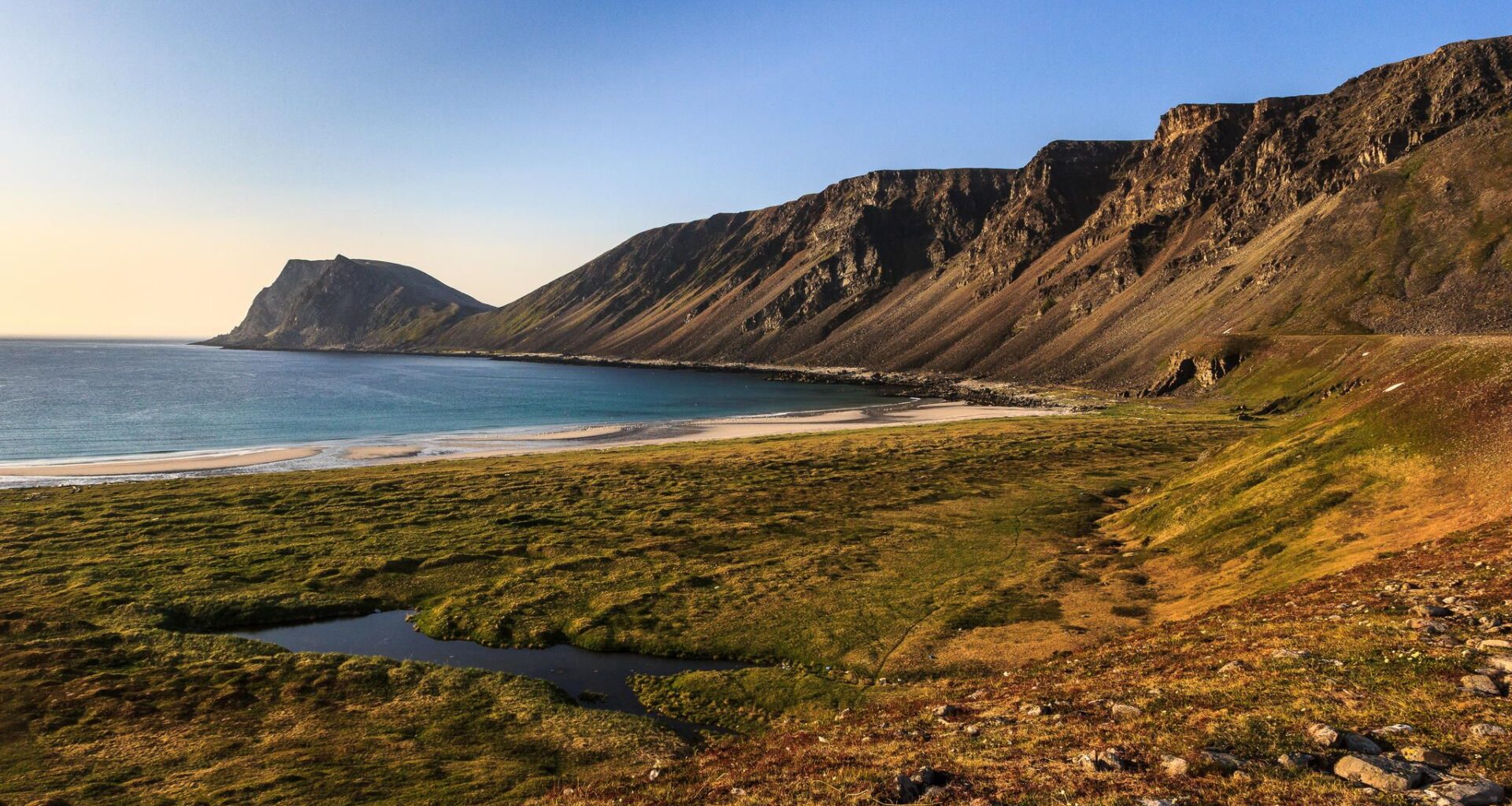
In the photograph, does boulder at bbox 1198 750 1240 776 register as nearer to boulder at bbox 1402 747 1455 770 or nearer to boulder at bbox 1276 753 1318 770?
boulder at bbox 1276 753 1318 770

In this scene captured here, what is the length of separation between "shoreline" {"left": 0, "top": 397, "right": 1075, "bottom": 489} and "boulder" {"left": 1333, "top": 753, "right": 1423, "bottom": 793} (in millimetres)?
89888

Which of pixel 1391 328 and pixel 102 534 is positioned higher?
pixel 1391 328

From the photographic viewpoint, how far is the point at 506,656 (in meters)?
33.0

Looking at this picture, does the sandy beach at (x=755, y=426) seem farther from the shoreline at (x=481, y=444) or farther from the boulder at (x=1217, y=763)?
the boulder at (x=1217, y=763)

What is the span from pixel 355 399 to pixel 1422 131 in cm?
27044

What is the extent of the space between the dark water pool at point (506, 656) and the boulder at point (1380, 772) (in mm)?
20945

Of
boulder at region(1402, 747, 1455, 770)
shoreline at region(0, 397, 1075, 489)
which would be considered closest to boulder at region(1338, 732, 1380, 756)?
boulder at region(1402, 747, 1455, 770)

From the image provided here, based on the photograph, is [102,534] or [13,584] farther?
[102,534]

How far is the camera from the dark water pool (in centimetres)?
3005

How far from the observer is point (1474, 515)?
28.2 meters

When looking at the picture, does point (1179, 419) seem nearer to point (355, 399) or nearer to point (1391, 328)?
point (1391, 328)

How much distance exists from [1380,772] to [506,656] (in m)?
30.5

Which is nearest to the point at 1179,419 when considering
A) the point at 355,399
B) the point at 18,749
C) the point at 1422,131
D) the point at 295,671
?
the point at 295,671

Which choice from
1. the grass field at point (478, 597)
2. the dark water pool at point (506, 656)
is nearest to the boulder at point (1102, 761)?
the grass field at point (478, 597)
